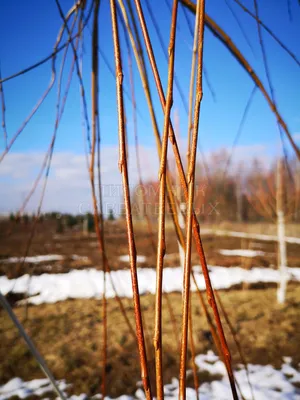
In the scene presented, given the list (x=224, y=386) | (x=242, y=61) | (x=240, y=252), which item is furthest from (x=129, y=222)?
(x=240, y=252)

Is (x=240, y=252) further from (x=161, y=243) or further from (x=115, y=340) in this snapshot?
(x=161, y=243)

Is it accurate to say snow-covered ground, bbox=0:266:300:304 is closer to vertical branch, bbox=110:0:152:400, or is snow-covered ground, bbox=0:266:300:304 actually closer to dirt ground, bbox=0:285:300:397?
dirt ground, bbox=0:285:300:397

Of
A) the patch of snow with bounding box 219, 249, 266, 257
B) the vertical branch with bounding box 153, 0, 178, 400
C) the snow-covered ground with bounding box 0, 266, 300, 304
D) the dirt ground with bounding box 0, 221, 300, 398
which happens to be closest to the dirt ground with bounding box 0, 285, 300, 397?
the dirt ground with bounding box 0, 221, 300, 398

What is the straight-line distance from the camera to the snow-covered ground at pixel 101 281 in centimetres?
382

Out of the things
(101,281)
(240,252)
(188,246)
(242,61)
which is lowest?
(240,252)

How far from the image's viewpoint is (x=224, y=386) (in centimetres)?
176

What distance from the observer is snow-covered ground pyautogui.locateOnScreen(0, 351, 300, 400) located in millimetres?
1640

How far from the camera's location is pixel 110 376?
6.17ft

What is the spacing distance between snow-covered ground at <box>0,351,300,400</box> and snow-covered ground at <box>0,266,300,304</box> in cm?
176

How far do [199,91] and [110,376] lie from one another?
2.11 m

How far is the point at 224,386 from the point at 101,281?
274cm

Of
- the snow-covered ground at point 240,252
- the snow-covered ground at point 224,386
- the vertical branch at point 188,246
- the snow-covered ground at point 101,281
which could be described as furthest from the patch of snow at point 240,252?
the vertical branch at point 188,246

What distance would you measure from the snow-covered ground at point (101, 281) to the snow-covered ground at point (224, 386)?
5.76ft

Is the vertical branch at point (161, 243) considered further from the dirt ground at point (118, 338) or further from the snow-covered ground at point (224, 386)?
the snow-covered ground at point (224, 386)
